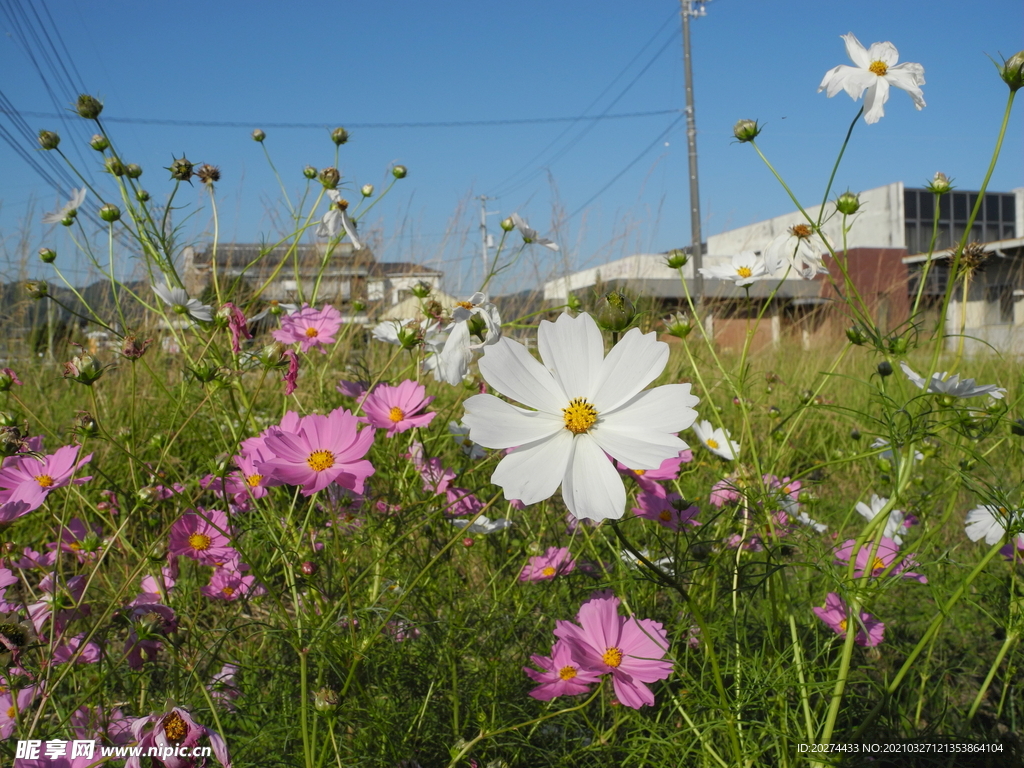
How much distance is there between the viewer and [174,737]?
1.98 ft

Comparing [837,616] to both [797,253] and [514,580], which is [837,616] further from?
[797,253]

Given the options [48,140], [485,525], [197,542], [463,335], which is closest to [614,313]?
[463,335]

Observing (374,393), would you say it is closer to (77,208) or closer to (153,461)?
(77,208)

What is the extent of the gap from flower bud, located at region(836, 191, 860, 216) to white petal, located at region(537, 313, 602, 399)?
0.46m

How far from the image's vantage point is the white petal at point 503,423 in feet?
1.77

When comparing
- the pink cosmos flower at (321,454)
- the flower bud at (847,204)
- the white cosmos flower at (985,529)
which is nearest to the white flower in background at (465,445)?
the pink cosmos flower at (321,454)

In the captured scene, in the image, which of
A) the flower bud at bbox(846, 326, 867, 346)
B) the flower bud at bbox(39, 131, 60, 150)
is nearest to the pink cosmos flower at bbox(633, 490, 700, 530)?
the flower bud at bbox(846, 326, 867, 346)

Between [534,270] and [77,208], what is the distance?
2.29 m

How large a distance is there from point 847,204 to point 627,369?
0.50m

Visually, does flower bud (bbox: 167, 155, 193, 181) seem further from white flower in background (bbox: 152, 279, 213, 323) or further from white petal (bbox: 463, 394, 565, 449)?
white petal (bbox: 463, 394, 565, 449)

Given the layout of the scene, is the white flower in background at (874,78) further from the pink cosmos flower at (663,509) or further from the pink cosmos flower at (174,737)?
the pink cosmos flower at (174,737)

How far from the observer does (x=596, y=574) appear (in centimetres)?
113

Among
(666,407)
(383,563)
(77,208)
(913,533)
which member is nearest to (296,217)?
(77,208)

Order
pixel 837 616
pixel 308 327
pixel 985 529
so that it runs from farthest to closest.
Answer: pixel 308 327
pixel 985 529
pixel 837 616
